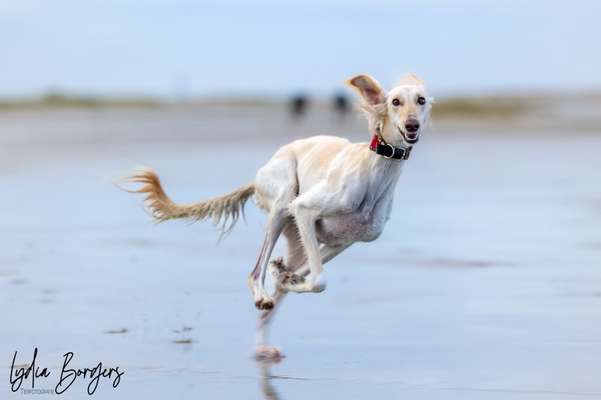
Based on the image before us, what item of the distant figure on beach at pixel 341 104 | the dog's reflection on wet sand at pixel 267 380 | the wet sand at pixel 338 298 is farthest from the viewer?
the distant figure on beach at pixel 341 104

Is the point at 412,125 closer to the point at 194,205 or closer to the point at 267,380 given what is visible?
the point at 267,380

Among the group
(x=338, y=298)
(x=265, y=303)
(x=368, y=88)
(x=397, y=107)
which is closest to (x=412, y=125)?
(x=397, y=107)

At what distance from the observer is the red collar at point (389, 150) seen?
8195mm

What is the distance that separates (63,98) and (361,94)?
73090 mm

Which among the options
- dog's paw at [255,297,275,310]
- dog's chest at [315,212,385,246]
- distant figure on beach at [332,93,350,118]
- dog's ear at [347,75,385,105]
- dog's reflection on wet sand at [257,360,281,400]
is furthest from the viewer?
distant figure on beach at [332,93,350,118]

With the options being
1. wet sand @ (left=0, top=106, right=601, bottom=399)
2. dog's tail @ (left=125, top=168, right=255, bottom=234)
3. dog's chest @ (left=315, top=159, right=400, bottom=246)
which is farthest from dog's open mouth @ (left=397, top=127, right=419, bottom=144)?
dog's tail @ (left=125, top=168, right=255, bottom=234)

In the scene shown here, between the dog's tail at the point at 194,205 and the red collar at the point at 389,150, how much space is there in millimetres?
1472

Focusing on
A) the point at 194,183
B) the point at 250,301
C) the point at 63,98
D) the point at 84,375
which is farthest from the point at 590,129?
the point at 63,98

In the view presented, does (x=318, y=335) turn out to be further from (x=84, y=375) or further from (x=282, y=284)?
(x=84, y=375)

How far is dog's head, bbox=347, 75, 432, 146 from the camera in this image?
792 centimetres

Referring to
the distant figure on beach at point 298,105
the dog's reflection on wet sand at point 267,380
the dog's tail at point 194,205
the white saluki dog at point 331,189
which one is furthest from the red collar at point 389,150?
the distant figure on beach at point 298,105

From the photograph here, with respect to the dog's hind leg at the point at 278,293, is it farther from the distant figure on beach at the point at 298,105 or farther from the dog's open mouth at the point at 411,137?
the distant figure on beach at the point at 298,105

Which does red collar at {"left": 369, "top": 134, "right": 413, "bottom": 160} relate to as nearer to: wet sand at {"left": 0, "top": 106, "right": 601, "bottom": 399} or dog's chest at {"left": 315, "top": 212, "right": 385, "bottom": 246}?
dog's chest at {"left": 315, "top": 212, "right": 385, "bottom": 246}

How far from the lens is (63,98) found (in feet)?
262
